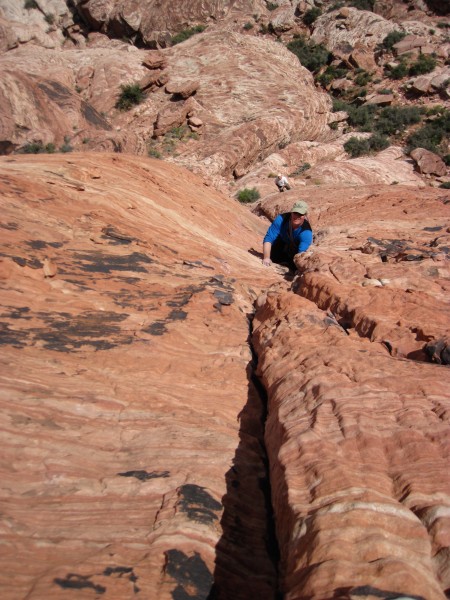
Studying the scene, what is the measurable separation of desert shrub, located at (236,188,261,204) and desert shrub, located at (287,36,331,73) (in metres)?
28.5

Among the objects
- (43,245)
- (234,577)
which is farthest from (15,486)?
(43,245)

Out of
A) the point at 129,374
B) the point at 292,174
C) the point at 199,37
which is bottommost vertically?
the point at 129,374

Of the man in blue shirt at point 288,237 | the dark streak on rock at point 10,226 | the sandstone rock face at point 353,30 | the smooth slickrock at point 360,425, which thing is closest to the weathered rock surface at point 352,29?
the sandstone rock face at point 353,30

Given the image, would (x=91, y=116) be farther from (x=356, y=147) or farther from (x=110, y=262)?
(x=110, y=262)

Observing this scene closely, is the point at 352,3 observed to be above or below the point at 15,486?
above

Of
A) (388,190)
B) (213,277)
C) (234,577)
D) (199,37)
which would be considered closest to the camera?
(234,577)

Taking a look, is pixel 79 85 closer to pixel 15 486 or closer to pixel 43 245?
pixel 43 245

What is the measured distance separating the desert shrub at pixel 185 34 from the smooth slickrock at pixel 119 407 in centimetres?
4065

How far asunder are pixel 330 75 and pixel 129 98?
65.3 ft

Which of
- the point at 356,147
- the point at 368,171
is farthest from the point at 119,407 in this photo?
the point at 356,147

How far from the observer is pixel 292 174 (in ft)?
71.4

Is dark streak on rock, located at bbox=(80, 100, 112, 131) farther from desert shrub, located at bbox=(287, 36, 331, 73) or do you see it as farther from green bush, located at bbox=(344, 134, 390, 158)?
desert shrub, located at bbox=(287, 36, 331, 73)

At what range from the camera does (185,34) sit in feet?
142

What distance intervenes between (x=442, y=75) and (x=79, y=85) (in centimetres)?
2610
